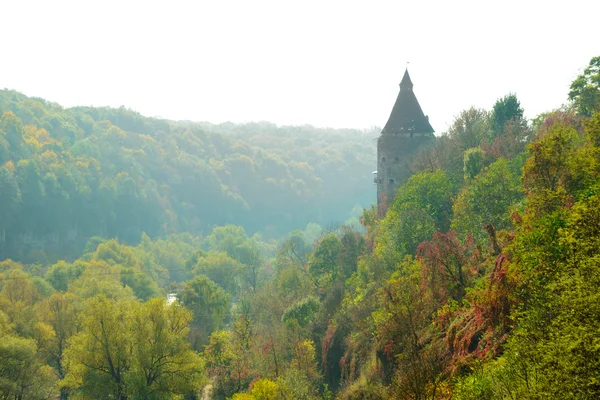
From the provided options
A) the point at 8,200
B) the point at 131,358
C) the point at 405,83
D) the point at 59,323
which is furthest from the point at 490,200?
the point at 8,200

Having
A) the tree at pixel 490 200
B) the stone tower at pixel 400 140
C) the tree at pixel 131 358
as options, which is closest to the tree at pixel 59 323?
the tree at pixel 131 358

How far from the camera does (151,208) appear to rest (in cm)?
14112

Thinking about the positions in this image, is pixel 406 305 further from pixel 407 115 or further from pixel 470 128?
pixel 407 115

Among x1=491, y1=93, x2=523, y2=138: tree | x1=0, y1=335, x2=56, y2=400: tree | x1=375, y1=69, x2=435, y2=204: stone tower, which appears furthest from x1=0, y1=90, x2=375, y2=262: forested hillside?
x1=491, y1=93, x2=523, y2=138: tree

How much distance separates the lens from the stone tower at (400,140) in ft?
165

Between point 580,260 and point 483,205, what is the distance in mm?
18225

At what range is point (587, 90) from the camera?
123 feet

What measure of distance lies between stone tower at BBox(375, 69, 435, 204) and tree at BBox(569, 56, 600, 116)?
532 inches

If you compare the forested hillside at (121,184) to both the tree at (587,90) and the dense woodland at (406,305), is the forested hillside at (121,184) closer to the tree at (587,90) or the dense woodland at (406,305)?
the dense woodland at (406,305)

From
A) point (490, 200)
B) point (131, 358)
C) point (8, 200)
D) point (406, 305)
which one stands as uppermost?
point (490, 200)

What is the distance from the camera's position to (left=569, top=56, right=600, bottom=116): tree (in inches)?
1462

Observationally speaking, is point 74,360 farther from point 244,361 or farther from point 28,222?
point 28,222

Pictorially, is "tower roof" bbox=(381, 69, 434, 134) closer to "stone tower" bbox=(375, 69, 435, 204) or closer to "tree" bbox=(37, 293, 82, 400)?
"stone tower" bbox=(375, 69, 435, 204)

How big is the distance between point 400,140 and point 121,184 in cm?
9871
